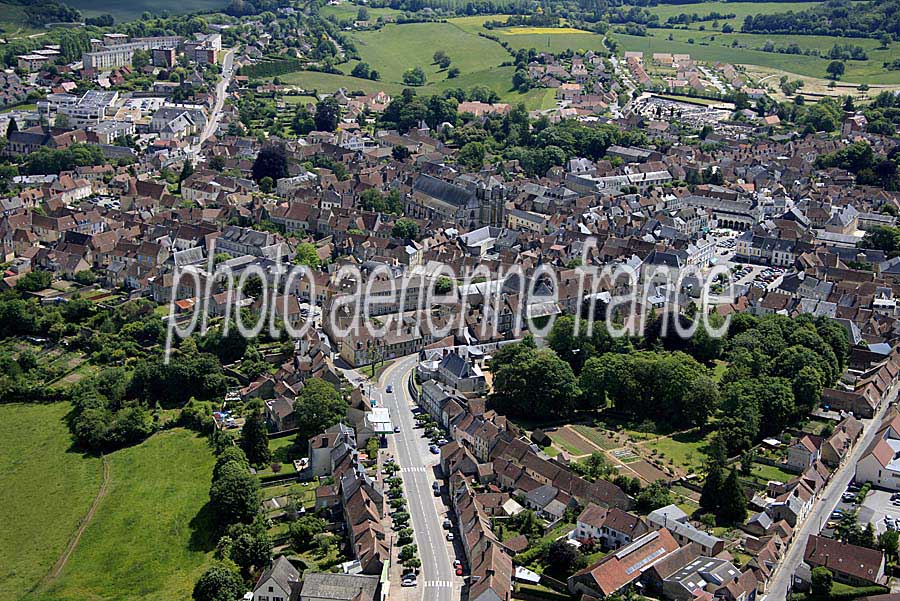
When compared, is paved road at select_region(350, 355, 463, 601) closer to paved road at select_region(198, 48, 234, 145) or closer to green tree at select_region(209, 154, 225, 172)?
green tree at select_region(209, 154, 225, 172)

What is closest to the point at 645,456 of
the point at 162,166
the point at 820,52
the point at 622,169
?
the point at 622,169

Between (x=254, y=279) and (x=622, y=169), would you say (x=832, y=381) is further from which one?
(x=622, y=169)

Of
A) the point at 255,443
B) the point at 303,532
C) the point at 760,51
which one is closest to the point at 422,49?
the point at 760,51

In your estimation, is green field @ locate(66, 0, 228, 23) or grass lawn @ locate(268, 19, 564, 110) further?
green field @ locate(66, 0, 228, 23)

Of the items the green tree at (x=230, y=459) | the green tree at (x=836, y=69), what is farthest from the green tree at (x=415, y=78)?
the green tree at (x=230, y=459)

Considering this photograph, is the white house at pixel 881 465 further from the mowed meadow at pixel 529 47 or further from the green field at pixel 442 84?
the mowed meadow at pixel 529 47

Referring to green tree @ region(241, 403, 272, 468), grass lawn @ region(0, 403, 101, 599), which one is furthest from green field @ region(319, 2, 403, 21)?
green tree @ region(241, 403, 272, 468)

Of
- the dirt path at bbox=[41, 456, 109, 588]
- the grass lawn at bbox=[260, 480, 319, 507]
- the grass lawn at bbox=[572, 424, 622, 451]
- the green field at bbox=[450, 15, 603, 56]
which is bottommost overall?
the dirt path at bbox=[41, 456, 109, 588]
